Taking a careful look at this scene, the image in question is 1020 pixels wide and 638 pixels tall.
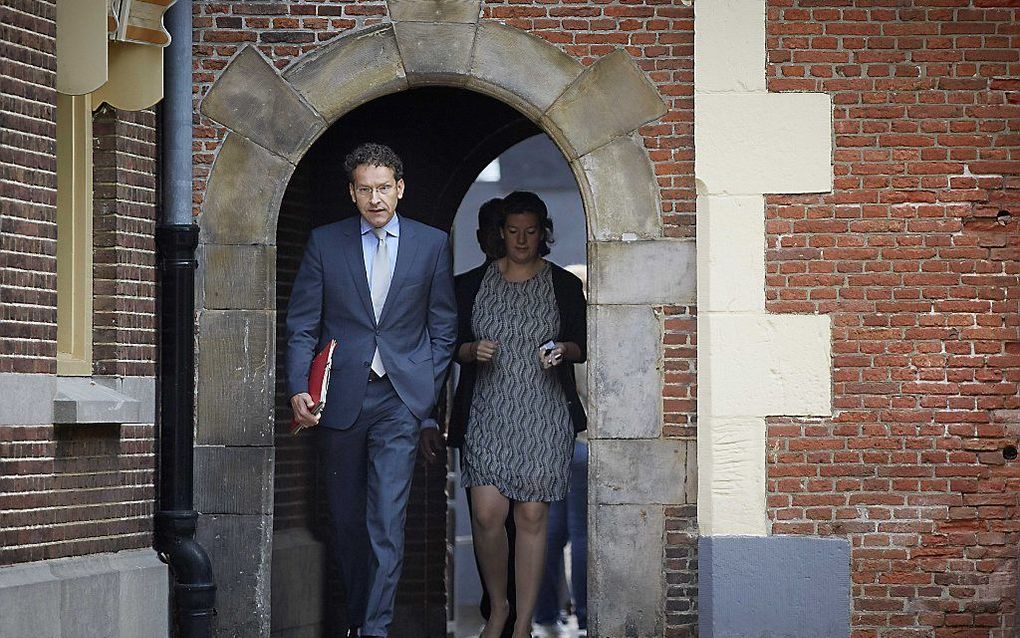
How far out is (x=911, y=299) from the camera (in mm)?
9242

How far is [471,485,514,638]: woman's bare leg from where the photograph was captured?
9602 mm

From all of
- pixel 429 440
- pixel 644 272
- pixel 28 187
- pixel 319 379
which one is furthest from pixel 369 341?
pixel 28 187

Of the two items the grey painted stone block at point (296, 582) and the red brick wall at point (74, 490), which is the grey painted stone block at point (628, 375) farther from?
the red brick wall at point (74, 490)

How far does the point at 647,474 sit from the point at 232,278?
223 centimetres

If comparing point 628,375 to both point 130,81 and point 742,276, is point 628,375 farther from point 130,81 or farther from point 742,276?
point 130,81

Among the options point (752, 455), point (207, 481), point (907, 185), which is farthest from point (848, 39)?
point (207, 481)

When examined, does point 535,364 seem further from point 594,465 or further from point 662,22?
point 662,22

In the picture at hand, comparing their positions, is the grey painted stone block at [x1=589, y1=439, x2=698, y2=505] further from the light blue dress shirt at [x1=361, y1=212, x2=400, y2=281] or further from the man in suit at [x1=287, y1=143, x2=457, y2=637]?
the light blue dress shirt at [x1=361, y1=212, x2=400, y2=281]

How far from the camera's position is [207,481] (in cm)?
918

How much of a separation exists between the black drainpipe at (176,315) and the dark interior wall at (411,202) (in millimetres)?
1218

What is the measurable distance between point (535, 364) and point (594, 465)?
704 millimetres

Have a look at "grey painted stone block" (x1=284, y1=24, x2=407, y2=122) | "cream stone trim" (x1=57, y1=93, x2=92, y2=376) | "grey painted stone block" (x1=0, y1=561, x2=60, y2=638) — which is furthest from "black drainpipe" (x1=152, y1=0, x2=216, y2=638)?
"grey painted stone block" (x1=0, y1=561, x2=60, y2=638)

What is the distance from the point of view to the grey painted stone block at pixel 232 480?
9.17m

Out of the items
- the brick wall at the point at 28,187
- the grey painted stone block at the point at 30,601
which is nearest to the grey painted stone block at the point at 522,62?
the brick wall at the point at 28,187
